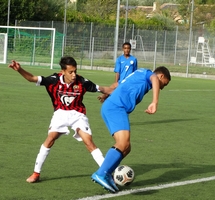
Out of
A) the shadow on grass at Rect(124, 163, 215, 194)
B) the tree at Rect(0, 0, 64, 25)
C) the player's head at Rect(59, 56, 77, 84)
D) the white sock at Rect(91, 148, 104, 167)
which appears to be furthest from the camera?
the tree at Rect(0, 0, 64, 25)

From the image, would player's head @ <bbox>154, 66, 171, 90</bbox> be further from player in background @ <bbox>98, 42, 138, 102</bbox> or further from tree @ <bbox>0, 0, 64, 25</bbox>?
tree @ <bbox>0, 0, 64, 25</bbox>

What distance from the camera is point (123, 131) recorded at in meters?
6.79

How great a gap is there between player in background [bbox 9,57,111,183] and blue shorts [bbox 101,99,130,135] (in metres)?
0.49

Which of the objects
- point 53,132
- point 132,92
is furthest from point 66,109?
point 132,92

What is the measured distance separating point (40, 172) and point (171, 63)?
3170 cm

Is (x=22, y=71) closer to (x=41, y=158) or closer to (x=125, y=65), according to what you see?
(x=41, y=158)

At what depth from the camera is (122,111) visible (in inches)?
271

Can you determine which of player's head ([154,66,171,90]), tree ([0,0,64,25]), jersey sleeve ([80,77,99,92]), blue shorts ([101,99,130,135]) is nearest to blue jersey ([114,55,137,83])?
jersey sleeve ([80,77,99,92])

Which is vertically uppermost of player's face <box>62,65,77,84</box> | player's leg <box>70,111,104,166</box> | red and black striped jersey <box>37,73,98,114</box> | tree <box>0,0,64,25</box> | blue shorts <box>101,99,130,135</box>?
tree <box>0,0,64,25</box>

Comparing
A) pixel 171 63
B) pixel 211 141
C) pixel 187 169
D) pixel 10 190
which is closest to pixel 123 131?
pixel 10 190

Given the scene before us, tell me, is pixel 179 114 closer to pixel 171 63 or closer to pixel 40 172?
pixel 40 172

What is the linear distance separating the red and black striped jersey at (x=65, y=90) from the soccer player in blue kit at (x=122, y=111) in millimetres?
496

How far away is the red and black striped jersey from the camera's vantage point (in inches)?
290

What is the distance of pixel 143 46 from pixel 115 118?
32.6 metres
